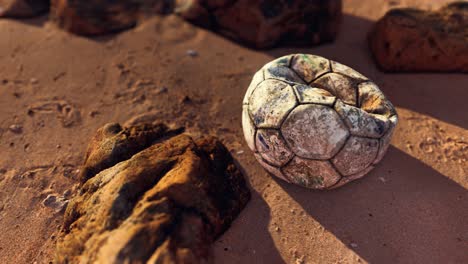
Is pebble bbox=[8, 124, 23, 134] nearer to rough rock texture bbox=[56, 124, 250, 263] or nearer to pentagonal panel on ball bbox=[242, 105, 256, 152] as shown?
rough rock texture bbox=[56, 124, 250, 263]

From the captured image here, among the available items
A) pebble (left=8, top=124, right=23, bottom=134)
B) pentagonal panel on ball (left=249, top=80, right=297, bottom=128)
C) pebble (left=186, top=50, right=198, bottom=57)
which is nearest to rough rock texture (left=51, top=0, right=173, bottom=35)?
pebble (left=186, top=50, right=198, bottom=57)

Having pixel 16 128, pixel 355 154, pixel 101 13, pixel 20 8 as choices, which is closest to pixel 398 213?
pixel 355 154

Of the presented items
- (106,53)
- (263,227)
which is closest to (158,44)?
(106,53)

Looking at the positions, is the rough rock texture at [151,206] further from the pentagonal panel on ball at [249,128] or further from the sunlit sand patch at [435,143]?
the sunlit sand patch at [435,143]

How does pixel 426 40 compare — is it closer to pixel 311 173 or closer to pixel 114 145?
pixel 311 173

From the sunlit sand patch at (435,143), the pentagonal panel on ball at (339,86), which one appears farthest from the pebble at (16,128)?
the sunlit sand patch at (435,143)
